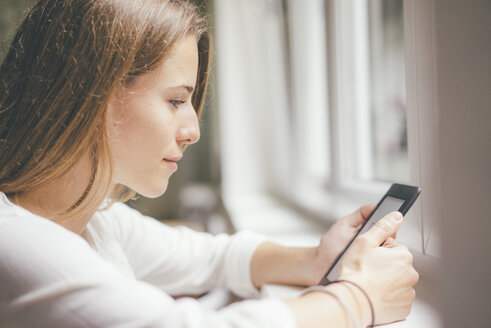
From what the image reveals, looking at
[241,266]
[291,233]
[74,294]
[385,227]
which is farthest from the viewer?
[291,233]

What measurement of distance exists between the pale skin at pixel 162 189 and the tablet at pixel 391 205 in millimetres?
25

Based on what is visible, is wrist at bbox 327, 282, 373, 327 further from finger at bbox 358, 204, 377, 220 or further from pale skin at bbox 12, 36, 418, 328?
finger at bbox 358, 204, 377, 220

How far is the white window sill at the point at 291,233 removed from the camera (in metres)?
0.52

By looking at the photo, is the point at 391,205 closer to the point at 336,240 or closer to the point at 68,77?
the point at 336,240

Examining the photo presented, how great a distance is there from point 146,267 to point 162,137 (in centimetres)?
34

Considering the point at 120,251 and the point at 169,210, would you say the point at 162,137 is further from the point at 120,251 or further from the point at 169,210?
the point at 169,210

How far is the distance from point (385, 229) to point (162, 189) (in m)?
0.34

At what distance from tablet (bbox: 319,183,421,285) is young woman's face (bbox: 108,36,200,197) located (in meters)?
0.29

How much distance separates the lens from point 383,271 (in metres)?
0.47

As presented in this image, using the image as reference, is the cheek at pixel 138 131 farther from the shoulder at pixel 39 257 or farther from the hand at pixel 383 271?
the hand at pixel 383 271

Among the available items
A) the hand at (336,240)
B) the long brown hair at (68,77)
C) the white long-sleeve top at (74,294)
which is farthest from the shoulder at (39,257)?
the hand at (336,240)

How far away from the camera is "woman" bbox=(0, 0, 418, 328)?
1.29 ft

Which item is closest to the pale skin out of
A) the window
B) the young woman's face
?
the young woman's face

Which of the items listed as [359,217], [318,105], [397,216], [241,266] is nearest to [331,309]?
[397,216]
